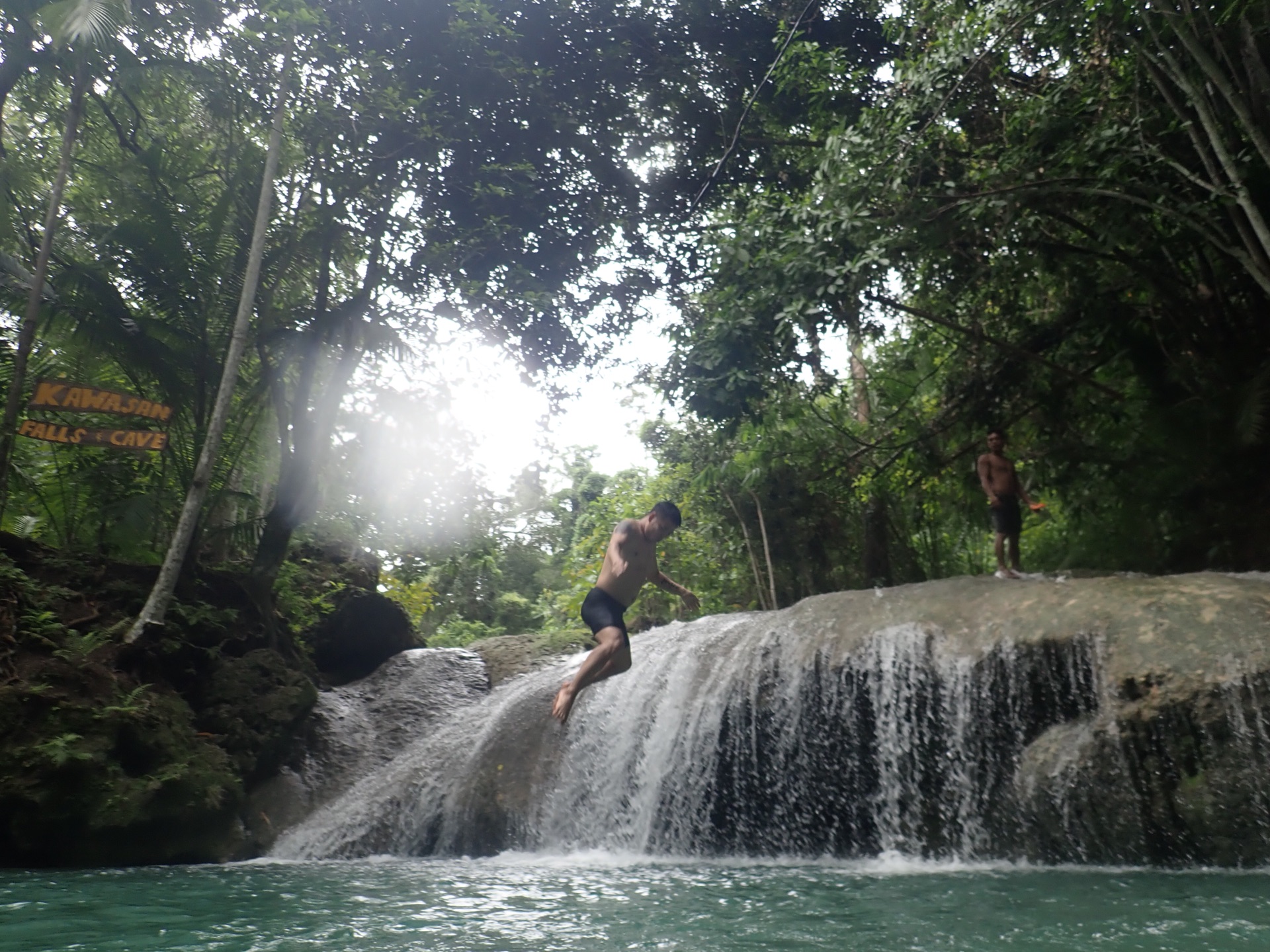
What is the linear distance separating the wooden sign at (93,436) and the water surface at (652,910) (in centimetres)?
393

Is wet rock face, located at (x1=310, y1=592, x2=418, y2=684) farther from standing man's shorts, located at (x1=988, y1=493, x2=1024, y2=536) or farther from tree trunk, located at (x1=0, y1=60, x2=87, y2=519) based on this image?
standing man's shorts, located at (x1=988, y1=493, x2=1024, y2=536)

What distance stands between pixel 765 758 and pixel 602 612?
2934mm

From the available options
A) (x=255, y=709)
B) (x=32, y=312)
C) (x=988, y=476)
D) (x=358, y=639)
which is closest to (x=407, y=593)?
(x=358, y=639)

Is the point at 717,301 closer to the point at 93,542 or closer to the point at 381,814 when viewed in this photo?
the point at 381,814

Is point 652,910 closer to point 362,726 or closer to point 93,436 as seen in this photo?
point 93,436

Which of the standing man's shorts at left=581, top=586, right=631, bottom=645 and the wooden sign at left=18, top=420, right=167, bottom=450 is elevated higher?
the wooden sign at left=18, top=420, right=167, bottom=450

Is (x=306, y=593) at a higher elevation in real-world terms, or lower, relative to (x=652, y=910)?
higher

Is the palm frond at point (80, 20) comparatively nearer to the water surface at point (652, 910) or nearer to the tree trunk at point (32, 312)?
the tree trunk at point (32, 312)

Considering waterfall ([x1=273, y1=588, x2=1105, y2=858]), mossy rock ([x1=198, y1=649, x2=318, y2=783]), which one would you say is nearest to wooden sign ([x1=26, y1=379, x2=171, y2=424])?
mossy rock ([x1=198, y1=649, x2=318, y2=783])

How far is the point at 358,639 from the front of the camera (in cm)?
1423

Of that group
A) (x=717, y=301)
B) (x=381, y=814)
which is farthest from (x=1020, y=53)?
(x=381, y=814)

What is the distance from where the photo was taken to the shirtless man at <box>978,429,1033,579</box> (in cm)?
953

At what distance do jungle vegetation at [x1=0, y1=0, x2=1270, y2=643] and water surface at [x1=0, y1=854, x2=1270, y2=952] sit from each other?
470 cm

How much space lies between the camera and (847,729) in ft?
26.3
